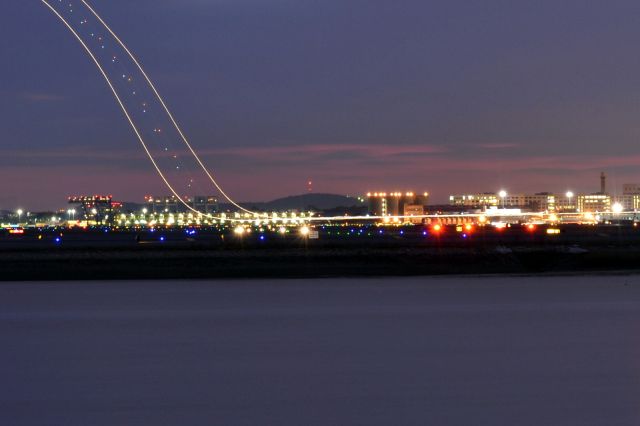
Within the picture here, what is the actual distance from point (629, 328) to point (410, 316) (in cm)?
488

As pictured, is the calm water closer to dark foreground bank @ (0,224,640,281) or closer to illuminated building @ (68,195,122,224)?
dark foreground bank @ (0,224,640,281)

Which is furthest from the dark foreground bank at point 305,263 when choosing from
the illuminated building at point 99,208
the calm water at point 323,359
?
the illuminated building at point 99,208

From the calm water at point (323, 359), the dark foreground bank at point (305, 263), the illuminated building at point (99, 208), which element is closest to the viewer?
the calm water at point (323, 359)

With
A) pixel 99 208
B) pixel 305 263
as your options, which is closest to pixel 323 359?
pixel 305 263

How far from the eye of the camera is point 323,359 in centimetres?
1675

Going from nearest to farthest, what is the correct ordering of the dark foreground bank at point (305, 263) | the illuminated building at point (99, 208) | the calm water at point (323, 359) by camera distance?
the calm water at point (323, 359)
the dark foreground bank at point (305, 263)
the illuminated building at point (99, 208)

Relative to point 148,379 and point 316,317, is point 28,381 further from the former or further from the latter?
point 316,317

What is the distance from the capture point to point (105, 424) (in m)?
12.6

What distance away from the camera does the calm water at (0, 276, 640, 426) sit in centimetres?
1312

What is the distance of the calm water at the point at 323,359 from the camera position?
1312 centimetres

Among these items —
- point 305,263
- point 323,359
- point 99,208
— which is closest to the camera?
point 323,359

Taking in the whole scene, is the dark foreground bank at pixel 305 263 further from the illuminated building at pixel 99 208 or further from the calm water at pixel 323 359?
the illuminated building at pixel 99 208

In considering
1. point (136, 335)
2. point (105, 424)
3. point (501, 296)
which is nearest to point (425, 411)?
point (105, 424)

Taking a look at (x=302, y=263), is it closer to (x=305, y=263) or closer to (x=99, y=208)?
(x=305, y=263)
